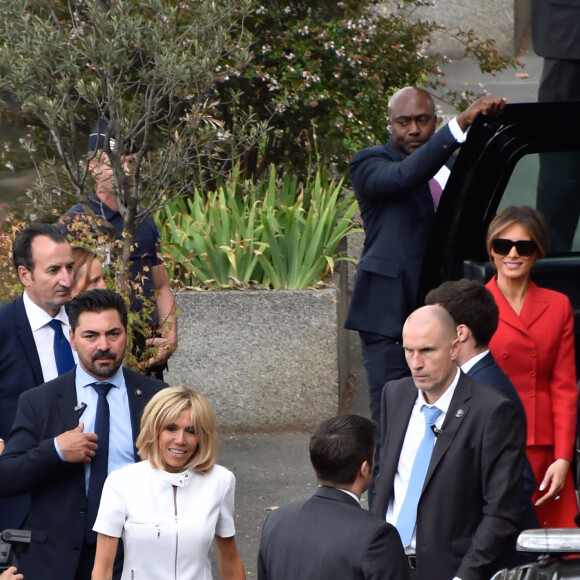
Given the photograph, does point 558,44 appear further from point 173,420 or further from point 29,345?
point 173,420

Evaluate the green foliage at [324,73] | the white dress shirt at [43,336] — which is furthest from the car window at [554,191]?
the green foliage at [324,73]

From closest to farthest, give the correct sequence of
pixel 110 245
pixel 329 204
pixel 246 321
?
pixel 110 245
pixel 246 321
pixel 329 204

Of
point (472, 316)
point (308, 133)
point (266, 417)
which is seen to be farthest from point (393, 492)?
point (308, 133)

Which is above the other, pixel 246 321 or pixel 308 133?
pixel 308 133

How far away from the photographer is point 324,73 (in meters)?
9.49

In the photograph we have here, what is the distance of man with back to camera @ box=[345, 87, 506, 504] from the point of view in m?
5.96

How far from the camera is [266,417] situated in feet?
26.4

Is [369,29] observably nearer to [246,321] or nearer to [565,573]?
[246,321]

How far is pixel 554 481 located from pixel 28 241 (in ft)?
7.39

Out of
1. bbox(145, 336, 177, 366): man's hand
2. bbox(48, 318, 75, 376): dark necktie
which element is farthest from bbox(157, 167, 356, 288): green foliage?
bbox(48, 318, 75, 376): dark necktie

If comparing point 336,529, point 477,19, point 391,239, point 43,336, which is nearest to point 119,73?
point 391,239

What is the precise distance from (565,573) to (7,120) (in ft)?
25.8

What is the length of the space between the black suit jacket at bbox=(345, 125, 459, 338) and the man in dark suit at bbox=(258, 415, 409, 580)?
2.13 metres

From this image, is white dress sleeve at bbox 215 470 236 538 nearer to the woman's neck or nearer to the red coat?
the red coat
